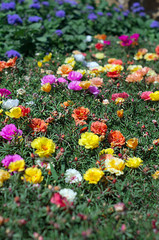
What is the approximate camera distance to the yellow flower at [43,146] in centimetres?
172

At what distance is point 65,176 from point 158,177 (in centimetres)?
75

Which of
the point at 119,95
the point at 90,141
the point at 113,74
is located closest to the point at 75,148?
the point at 90,141

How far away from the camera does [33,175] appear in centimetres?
161

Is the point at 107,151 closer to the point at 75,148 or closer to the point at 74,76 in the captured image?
the point at 75,148

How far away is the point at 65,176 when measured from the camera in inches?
68.2

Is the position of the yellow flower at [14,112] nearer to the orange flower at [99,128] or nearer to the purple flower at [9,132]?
the purple flower at [9,132]

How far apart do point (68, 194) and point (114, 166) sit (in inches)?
16.0

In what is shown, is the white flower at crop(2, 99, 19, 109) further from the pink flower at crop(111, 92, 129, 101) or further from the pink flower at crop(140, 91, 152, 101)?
the pink flower at crop(140, 91, 152, 101)

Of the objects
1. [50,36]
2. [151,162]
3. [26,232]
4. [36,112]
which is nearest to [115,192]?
[151,162]

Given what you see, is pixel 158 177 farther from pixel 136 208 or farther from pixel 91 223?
pixel 91 223

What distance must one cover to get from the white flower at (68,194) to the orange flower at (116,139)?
1.93ft

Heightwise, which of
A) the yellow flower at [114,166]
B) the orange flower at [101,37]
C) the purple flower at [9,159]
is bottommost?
the orange flower at [101,37]

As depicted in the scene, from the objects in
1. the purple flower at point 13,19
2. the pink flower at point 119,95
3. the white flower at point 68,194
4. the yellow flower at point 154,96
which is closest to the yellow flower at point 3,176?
the white flower at point 68,194

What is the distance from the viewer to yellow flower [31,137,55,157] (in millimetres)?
1719
